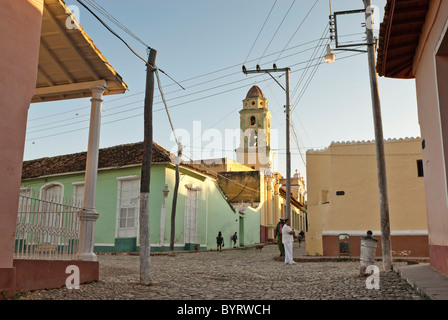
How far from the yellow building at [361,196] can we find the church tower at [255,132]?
2601 cm

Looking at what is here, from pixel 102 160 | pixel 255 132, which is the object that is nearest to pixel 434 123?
pixel 102 160

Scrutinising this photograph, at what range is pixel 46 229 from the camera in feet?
22.7

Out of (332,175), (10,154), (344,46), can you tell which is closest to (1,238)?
(10,154)

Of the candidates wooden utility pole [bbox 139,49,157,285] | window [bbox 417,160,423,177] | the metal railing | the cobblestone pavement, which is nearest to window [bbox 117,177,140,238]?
the cobblestone pavement

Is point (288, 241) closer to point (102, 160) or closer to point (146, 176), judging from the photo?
point (146, 176)

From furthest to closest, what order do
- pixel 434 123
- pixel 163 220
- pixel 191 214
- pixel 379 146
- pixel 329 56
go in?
pixel 191 214 < pixel 163 220 < pixel 329 56 < pixel 379 146 < pixel 434 123

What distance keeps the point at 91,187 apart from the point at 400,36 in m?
6.36

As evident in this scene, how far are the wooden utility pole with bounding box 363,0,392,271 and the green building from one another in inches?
461

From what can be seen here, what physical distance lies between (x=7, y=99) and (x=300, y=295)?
482 cm

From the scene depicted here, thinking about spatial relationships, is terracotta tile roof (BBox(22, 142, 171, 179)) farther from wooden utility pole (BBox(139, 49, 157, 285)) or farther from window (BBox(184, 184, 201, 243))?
wooden utility pole (BBox(139, 49, 157, 285))

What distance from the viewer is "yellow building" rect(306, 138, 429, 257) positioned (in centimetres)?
1486

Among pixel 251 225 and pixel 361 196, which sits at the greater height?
pixel 361 196

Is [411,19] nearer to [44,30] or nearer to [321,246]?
[44,30]

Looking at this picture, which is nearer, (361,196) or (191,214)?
(361,196)
